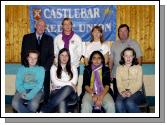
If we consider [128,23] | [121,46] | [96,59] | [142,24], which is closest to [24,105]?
[96,59]

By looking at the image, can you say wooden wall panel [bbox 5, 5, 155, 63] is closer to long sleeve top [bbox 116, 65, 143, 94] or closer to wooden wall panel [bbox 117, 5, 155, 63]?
wooden wall panel [bbox 117, 5, 155, 63]

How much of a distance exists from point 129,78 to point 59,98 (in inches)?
31.5

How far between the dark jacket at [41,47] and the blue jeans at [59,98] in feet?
1.12

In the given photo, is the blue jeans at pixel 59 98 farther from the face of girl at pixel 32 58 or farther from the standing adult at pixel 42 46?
the face of girl at pixel 32 58

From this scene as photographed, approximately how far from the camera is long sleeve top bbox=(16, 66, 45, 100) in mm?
4402

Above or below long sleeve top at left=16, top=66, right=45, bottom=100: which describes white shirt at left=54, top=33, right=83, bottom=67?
above

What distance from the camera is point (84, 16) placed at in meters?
4.39

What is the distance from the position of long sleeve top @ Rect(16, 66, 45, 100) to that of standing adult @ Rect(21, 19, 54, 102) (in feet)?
0.18

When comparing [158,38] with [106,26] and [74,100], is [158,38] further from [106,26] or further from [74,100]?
[74,100]

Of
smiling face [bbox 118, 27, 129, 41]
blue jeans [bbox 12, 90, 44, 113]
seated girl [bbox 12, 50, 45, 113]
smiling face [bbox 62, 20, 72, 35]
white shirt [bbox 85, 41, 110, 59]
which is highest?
smiling face [bbox 62, 20, 72, 35]

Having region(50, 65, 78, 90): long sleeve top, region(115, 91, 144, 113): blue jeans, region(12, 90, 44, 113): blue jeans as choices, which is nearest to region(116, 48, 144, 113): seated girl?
region(115, 91, 144, 113): blue jeans

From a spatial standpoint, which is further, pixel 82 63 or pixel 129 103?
pixel 82 63

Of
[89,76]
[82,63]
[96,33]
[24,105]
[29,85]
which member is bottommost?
[24,105]

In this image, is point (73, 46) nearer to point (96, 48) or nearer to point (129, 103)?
point (96, 48)
